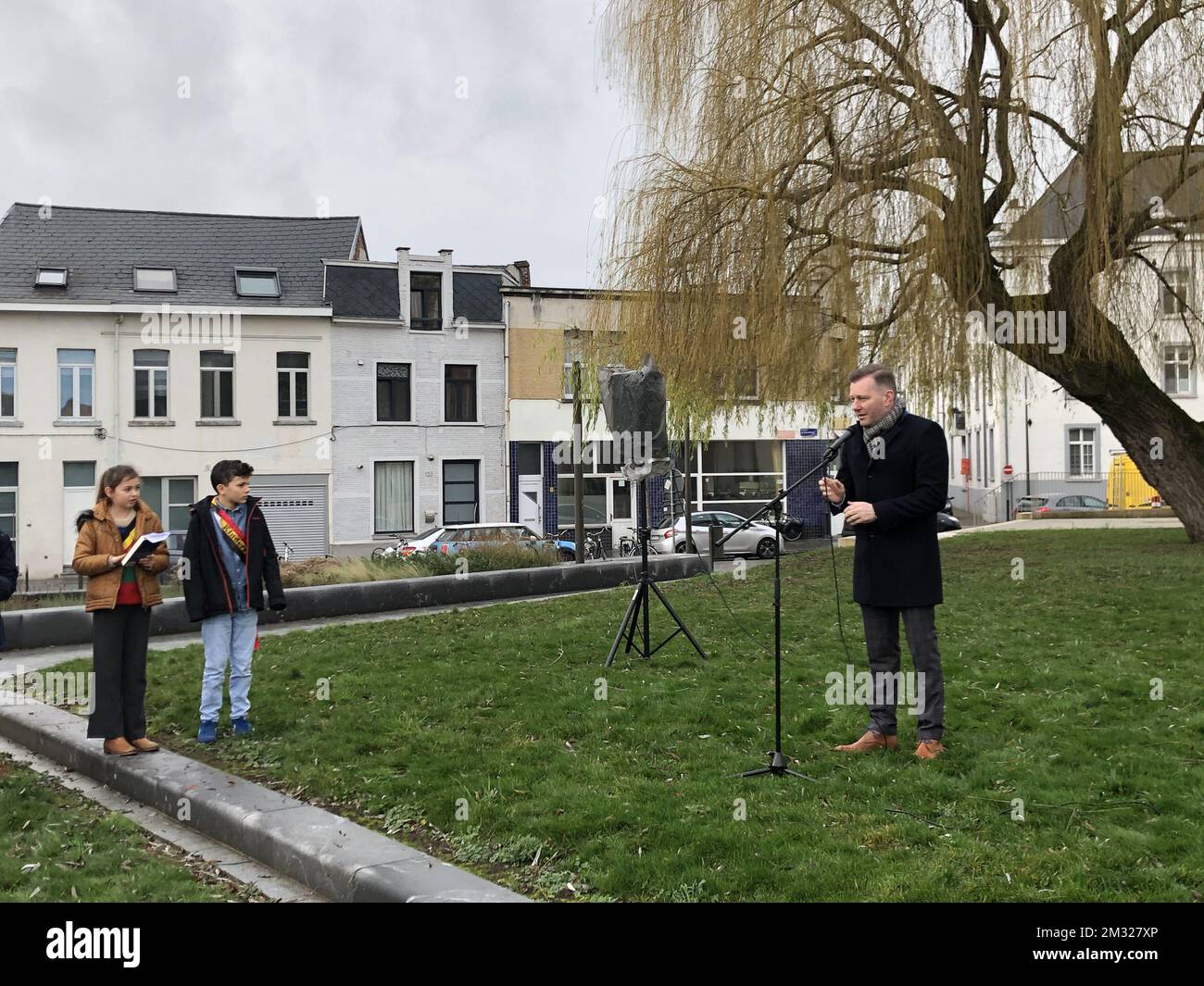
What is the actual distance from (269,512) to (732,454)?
15.7m

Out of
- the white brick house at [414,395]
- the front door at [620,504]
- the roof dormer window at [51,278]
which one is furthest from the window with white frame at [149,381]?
the front door at [620,504]

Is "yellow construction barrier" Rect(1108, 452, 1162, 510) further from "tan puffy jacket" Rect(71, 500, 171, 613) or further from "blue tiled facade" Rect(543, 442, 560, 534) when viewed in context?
"tan puffy jacket" Rect(71, 500, 171, 613)

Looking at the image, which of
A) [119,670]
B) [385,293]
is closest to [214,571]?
[119,670]

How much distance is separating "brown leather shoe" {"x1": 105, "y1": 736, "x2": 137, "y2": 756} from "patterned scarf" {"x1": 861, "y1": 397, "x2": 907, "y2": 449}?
16.2ft

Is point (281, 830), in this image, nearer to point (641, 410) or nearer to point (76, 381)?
point (641, 410)

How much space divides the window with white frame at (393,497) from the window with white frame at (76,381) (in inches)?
337

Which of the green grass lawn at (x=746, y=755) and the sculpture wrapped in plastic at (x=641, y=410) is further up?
the sculpture wrapped in plastic at (x=641, y=410)

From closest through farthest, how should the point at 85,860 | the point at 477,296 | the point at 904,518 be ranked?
the point at 85,860 < the point at 904,518 < the point at 477,296

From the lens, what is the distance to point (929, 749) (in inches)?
234

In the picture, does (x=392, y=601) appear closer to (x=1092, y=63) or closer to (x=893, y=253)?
(x=893, y=253)

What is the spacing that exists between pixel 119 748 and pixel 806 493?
33.8 metres

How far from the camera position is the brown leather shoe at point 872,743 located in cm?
612

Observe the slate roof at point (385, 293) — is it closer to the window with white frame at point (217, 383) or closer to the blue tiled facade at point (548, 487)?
the window with white frame at point (217, 383)

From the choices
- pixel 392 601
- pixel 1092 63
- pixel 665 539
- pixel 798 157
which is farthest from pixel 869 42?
pixel 665 539
